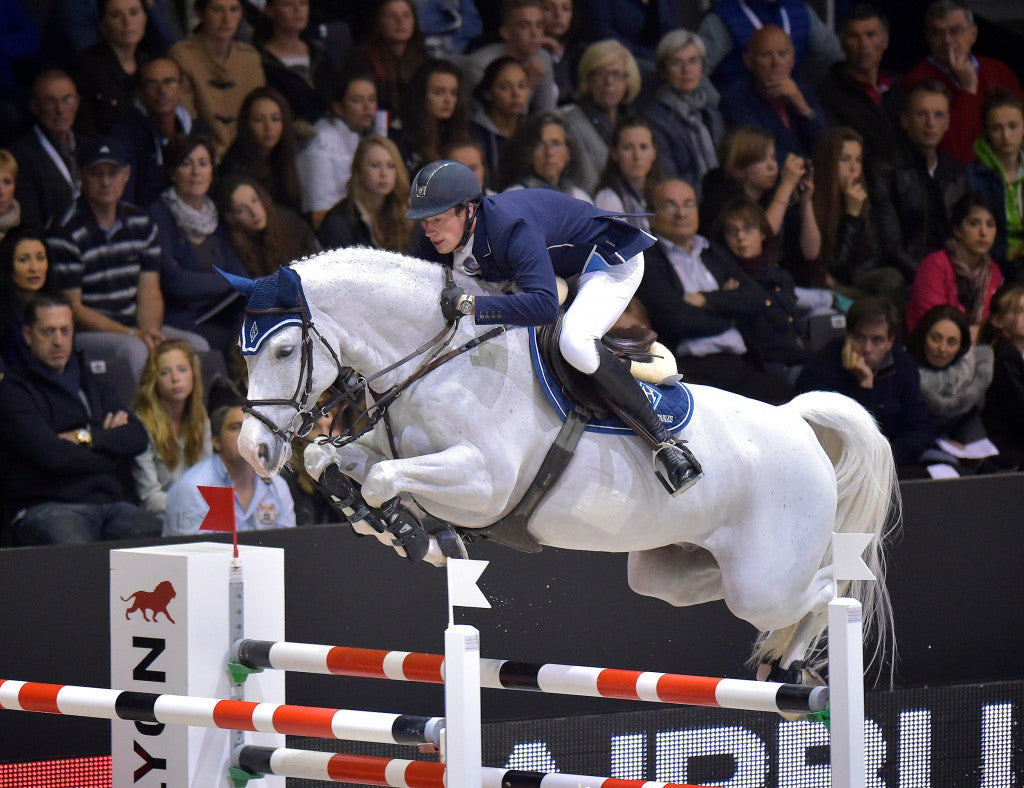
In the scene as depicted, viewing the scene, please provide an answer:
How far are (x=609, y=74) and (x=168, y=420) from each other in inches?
112

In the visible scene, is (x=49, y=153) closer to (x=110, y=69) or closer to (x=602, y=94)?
(x=110, y=69)

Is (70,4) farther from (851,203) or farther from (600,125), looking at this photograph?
(851,203)

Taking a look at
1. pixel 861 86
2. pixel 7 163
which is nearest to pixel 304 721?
pixel 7 163

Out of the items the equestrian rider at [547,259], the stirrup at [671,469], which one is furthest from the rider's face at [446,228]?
the stirrup at [671,469]

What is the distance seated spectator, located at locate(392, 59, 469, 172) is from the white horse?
280cm

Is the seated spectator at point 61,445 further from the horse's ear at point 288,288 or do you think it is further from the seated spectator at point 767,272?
the seated spectator at point 767,272

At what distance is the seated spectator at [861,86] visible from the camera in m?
7.80

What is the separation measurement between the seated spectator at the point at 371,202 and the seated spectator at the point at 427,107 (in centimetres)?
30

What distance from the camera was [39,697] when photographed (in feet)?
11.3

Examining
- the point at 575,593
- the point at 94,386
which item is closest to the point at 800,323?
the point at 575,593

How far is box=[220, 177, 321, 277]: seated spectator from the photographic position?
6031 mm

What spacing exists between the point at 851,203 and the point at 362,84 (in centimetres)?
269

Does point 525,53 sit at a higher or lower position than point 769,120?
higher

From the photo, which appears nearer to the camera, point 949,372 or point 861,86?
point 949,372
